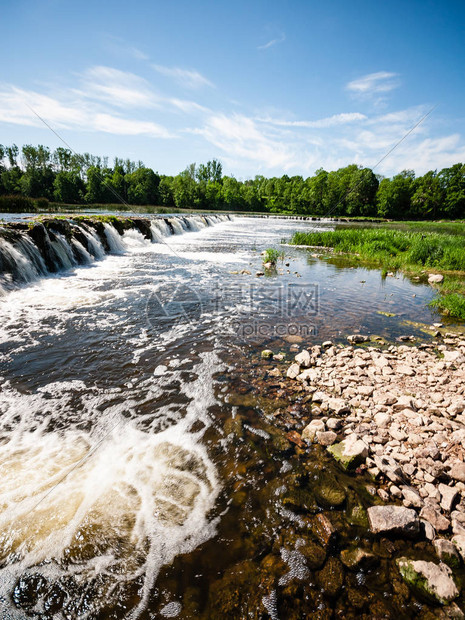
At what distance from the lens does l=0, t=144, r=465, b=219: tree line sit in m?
83.0

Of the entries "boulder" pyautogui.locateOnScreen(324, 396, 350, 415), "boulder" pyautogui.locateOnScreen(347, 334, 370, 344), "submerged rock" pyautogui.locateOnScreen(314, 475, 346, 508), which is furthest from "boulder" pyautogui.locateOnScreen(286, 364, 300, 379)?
"boulder" pyautogui.locateOnScreen(347, 334, 370, 344)

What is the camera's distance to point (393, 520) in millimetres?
3041

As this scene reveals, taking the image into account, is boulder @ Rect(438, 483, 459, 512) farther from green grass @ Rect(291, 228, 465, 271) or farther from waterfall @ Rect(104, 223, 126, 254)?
waterfall @ Rect(104, 223, 126, 254)

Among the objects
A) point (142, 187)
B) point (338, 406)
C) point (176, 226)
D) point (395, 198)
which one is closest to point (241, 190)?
point (142, 187)

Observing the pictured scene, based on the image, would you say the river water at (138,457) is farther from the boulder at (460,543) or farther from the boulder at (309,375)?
the boulder at (460,543)

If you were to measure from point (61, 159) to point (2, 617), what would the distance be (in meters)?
133

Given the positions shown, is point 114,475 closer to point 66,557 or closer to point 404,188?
point 66,557

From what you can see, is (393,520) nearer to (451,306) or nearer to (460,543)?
(460,543)

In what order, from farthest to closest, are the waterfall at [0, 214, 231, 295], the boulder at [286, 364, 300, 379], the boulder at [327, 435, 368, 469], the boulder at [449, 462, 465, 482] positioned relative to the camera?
1. the waterfall at [0, 214, 231, 295]
2. the boulder at [286, 364, 300, 379]
3. the boulder at [327, 435, 368, 469]
4. the boulder at [449, 462, 465, 482]

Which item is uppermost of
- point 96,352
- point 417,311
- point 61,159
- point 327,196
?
point 61,159

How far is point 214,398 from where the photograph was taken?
17.5 ft

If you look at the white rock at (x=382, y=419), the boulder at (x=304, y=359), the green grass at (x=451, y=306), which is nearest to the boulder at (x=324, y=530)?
the white rock at (x=382, y=419)

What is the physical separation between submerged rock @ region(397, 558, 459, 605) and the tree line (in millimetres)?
88792

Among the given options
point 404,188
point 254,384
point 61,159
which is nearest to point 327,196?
point 404,188
